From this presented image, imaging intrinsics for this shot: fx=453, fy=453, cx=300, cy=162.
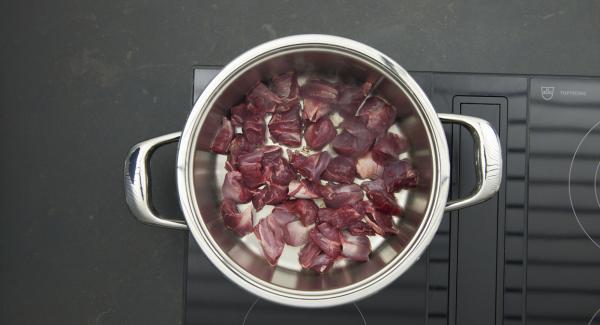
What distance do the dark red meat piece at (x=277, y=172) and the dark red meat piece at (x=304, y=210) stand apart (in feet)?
0.13

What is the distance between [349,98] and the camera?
2.53ft

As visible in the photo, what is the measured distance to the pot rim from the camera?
2.10 ft

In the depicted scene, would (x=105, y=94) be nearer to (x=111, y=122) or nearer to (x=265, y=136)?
(x=111, y=122)

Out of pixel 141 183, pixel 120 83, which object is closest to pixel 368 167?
pixel 141 183

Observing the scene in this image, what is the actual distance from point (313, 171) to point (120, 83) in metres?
0.43

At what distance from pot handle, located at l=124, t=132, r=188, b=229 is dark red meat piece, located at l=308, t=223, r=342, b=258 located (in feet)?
0.73

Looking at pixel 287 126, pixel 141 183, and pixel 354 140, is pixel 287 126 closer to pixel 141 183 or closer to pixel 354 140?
pixel 354 140

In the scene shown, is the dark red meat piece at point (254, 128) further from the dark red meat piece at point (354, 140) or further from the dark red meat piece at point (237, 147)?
the dark red meat piece at point (354, 140)

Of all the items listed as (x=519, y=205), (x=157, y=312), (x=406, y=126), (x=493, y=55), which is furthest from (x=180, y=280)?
(x=493, y=55)

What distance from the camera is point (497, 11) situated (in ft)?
2.87

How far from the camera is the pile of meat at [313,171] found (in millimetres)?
755

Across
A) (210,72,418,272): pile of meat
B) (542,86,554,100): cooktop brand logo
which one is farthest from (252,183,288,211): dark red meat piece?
(542,86,554,100): cooktop brand logo

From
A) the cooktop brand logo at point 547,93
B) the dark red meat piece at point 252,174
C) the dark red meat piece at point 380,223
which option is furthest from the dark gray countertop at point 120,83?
the dark red meat piece at point 380,223

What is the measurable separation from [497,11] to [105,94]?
78 centimetres
